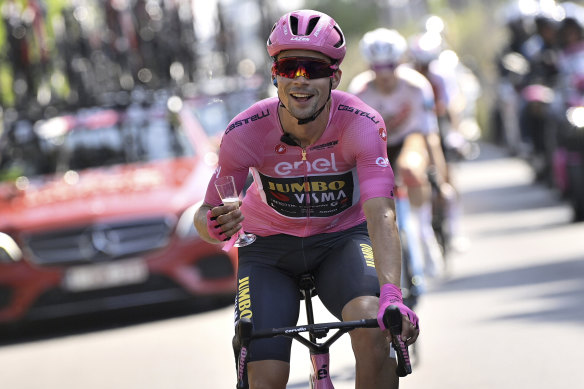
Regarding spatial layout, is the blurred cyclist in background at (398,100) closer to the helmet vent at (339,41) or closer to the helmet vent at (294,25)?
the helmet vent at (339,41)

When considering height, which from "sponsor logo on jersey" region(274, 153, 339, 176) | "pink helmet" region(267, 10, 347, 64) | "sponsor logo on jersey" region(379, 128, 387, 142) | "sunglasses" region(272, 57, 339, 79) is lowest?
"sponsor logo on jersey" region(274, 153, 339, 176)

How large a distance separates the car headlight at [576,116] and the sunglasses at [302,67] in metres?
10.00

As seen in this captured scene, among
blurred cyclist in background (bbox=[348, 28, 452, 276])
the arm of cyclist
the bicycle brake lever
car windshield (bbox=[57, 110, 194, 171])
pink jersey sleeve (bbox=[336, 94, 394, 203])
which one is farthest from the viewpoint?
car windshield (bbox=[57, 110, 194, 171])

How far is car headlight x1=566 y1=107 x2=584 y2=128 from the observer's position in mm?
15495

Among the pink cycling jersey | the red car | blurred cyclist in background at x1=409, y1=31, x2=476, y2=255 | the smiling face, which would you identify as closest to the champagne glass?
the pink cycling jersey

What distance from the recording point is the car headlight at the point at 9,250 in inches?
477

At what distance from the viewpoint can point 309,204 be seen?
613cm

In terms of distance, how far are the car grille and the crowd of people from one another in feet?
17.5

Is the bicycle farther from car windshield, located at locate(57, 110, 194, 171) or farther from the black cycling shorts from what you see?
car windshield, located at locate(57, 110, 194, 171)

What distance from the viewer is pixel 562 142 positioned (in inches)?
637

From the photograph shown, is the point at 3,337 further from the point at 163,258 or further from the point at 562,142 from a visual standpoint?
the point at 562,142

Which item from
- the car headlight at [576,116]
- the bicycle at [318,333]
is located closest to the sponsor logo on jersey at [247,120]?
the bicycle at [318,333]

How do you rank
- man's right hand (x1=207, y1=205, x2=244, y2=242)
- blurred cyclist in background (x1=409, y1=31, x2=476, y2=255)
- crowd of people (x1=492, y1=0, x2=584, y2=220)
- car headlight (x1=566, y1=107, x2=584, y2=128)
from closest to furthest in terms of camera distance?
man's right hand (x1=207, y1=205, x2=244, y2=242), blurred cyclist in background (x1=409, y1=31, x2=476, y2=255), car headlight (x1=566, y1=107, x2=584, y2=128), crowd of people (x1=492, y1=0, x2=584, y2=220)

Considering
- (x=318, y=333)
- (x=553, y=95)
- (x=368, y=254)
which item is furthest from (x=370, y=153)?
(x=553, y=95)
